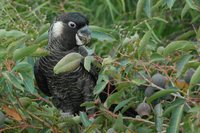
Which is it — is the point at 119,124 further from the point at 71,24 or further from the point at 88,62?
the point at 71,24

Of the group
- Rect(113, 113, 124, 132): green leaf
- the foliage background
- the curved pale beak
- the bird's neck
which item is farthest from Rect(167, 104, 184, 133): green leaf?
the bird's neck

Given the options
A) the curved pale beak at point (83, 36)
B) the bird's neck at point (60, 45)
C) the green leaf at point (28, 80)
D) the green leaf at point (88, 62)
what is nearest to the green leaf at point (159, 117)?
the green leaf at point (88, 62)

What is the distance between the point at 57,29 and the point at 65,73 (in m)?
0.16

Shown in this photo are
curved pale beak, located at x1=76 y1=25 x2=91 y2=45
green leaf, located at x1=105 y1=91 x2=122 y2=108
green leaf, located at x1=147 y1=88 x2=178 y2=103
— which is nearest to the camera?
green leaf, located at x1=147 y1=88 x2=178 y2=103

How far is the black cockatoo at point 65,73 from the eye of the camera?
248cm

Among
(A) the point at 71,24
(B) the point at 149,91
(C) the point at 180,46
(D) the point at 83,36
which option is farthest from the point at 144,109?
(A) the point at 71,24

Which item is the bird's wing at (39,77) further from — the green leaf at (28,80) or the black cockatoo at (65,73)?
the green leaf at (28,80)

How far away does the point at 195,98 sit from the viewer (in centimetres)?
192

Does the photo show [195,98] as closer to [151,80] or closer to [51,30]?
[151,80]

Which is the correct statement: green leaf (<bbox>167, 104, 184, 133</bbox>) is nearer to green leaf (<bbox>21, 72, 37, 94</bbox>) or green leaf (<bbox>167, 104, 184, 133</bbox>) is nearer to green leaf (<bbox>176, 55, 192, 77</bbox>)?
green leaf (<bbox>176, 55, 192, 77</bbox>)

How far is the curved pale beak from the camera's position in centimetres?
239

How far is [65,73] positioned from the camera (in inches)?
98.3

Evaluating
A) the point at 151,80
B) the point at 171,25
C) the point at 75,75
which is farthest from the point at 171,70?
the point at 171,25

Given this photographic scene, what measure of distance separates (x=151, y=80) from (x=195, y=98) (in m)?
0.17
